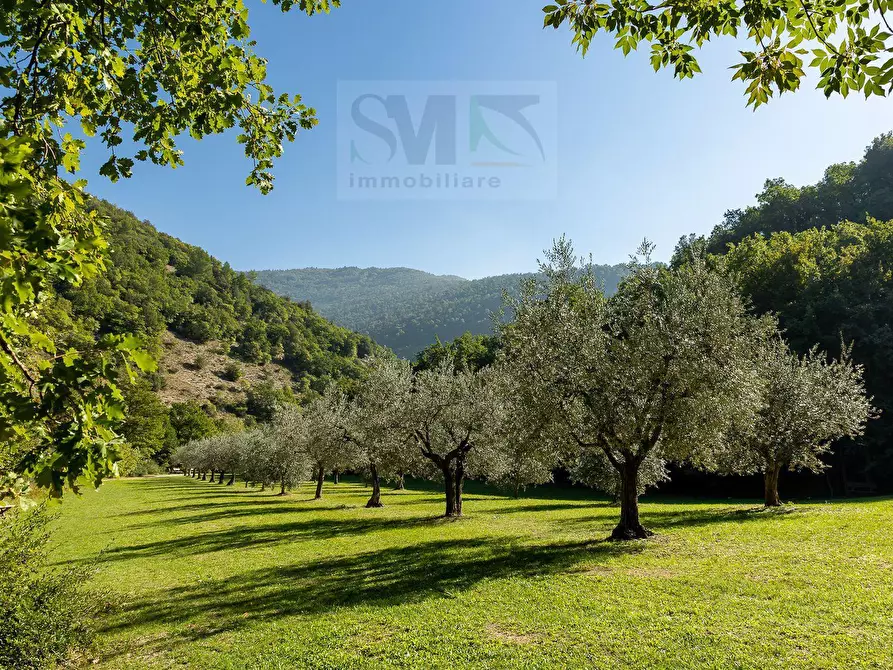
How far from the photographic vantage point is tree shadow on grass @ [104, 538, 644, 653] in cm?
1187

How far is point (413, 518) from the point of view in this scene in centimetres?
2855

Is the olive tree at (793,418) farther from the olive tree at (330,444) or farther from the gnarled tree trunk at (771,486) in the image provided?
the olive tree at (330,444)

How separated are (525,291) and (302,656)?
14.3 meters

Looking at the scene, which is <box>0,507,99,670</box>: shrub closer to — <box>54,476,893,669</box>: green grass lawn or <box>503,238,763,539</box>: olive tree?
<box>54,476,893,669</box>: green grass lawn

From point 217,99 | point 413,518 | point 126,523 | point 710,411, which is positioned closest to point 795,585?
point 710,411

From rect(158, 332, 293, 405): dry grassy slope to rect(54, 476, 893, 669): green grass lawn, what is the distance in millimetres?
128858

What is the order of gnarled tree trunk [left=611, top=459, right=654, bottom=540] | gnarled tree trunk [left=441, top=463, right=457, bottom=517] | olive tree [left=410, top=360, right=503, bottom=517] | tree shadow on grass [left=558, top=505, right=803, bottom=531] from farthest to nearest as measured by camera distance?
gnarled tree trunk [left=441, top=463, right=457, bottom=517]
olive tree [left=410, top=360, right=503, bottom=517]
tree shadow on grass [left=558, top=505, right=803, bottom=531]
gnarled tree trunk [left=611, top=459, right=654, bottom=540]

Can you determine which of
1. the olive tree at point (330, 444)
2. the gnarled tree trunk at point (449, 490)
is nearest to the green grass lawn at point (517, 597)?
the gnarled tree trunk at point (449, 490)

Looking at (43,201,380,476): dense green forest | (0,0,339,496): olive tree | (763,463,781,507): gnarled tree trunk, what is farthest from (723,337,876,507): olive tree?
(43,201,380,476): dense green forest

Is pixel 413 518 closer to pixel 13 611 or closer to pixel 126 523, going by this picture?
pixel 126 523

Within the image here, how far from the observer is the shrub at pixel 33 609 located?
7.81 metres

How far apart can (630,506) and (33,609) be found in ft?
56.3

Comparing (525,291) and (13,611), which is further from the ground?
(525,291)

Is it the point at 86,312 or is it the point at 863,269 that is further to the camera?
the point at 86,312
